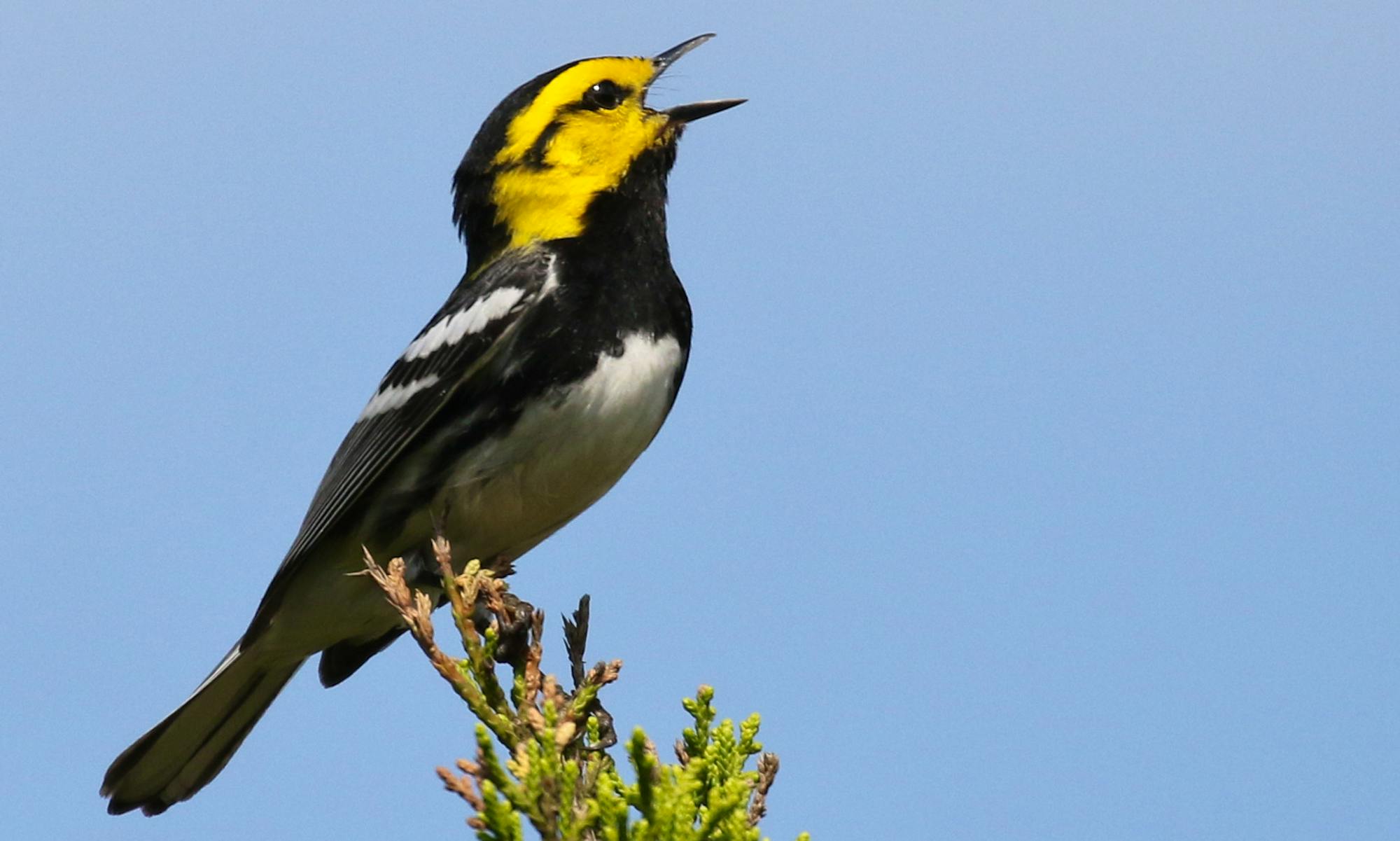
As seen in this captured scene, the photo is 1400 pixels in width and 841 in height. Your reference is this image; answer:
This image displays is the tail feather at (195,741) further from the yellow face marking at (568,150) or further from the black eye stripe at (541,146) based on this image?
the black eye stripe at (541,146)

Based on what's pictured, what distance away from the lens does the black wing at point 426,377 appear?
15.2 ft

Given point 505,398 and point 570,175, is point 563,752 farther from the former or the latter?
point 570,175

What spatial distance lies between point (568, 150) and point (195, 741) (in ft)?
7.61

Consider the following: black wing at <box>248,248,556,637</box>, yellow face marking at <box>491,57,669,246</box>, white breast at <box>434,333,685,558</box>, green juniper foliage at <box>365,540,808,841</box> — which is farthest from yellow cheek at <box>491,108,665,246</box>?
green juniper foliage at <box>365,540,808,841</box>

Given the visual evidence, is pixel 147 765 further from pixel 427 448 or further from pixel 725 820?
pixel 725 820

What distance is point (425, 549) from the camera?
4.74 metres

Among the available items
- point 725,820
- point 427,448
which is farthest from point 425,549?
point 725,820

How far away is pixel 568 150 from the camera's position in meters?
5.25

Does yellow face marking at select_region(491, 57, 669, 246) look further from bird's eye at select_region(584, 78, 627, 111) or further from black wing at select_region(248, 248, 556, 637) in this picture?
black wing at select_region(248, 248, 556, 637)

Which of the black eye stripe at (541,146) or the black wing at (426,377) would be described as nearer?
the black wing at (426,377)

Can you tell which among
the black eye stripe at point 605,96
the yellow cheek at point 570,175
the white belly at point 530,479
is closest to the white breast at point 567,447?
the white belly at point 530,479

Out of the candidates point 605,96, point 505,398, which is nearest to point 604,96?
point 605,96

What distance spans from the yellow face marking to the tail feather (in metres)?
1.69

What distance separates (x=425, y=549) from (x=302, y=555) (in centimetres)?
41
